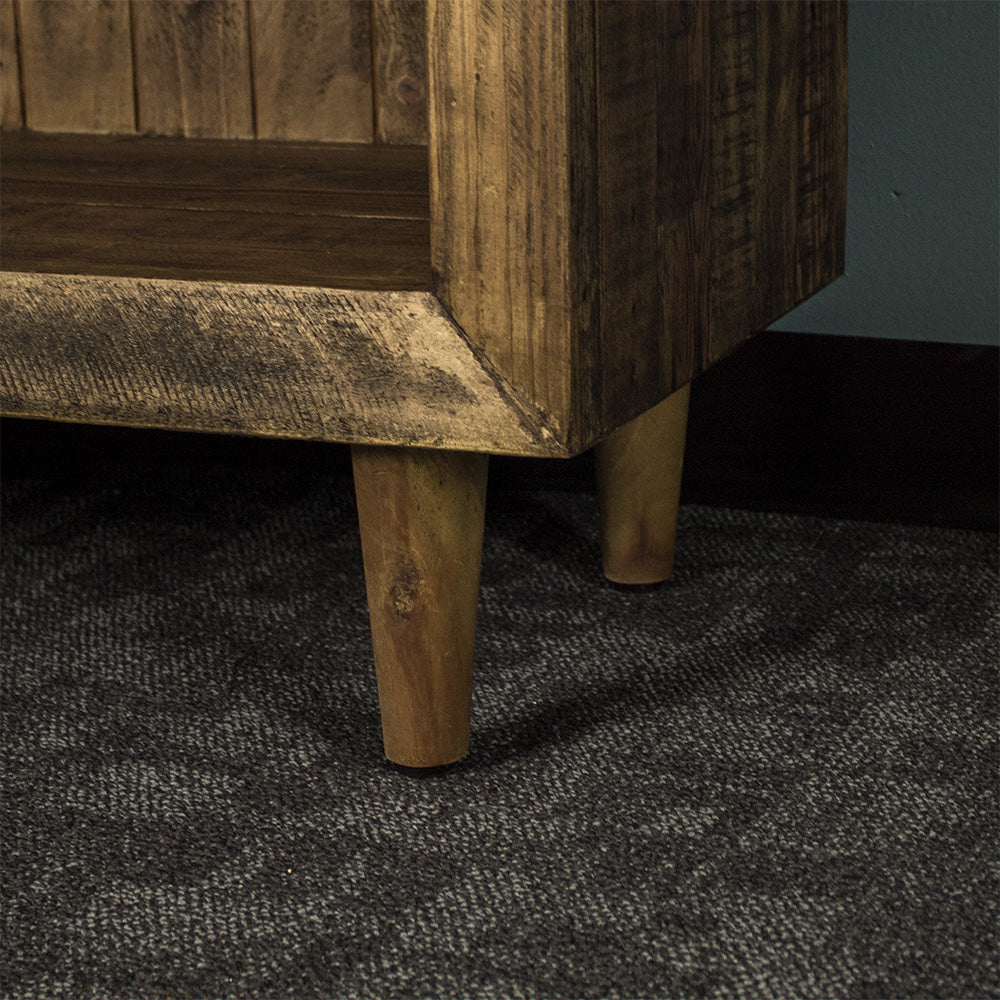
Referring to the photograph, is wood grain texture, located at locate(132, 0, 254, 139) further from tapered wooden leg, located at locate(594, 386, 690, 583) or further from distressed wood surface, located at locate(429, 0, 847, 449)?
distressed wood surface, located at locate(429, 0, 847, 449)

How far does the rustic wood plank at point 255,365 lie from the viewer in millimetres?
689

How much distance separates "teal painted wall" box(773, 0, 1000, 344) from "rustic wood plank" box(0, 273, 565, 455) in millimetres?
652

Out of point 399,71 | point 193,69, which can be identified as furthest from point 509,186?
point 193,69

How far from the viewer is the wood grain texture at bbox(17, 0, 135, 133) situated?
4.30ft

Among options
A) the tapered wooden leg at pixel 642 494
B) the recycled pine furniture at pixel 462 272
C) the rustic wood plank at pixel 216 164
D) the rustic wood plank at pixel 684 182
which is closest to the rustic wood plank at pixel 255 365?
the recycled pine furniture at pixel 462 272

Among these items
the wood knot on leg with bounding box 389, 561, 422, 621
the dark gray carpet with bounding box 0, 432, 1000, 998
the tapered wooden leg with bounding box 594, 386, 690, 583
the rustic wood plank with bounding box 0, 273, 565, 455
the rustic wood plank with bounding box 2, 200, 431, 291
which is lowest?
the dark gray carpet with bounding box 0, 432, 1000, 998

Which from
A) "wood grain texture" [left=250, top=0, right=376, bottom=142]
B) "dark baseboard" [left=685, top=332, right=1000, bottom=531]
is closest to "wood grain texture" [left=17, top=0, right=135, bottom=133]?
"wood grain texture" [left=250, top=0, right=376, bottom=142]

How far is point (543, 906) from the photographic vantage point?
27.5 inches

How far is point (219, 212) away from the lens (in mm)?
907

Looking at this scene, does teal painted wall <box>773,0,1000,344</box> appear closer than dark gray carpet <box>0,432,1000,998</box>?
No

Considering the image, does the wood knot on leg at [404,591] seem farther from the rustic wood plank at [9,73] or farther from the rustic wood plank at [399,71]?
the rustic wood plank at [9,73]

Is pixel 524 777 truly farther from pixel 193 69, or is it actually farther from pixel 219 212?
pixel 193 69

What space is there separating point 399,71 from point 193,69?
0.20m

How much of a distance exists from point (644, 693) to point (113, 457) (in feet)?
2.36
